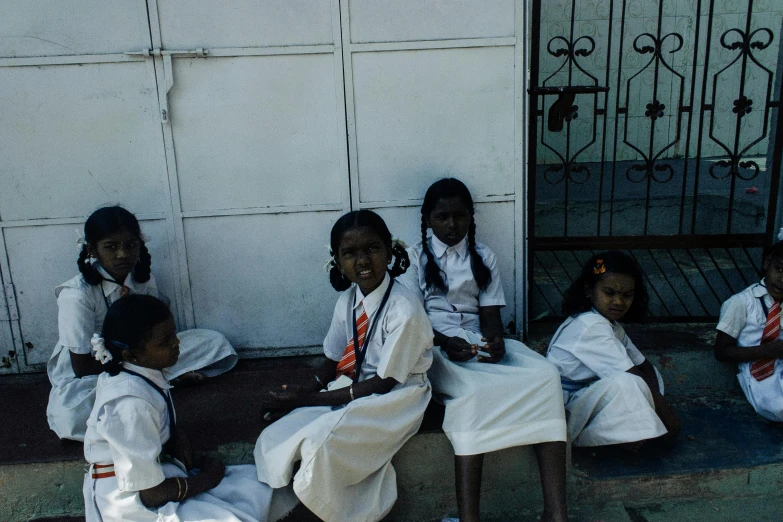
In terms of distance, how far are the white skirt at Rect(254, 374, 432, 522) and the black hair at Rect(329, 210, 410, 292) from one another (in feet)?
1.56

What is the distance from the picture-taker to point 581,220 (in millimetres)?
5000

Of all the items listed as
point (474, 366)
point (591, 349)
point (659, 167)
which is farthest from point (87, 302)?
point (659, 167)

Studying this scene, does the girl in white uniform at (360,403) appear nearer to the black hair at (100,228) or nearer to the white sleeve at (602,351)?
the white sleeve at (602,351)

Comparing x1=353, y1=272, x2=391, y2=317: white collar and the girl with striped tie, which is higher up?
x1=353, y1=272, x2=391, y2=317: white collar

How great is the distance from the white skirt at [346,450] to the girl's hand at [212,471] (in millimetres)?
139

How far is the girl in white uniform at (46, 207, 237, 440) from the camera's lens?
2.76 metres

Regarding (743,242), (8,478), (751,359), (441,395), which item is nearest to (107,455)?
(8,478)

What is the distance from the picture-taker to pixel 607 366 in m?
2.84

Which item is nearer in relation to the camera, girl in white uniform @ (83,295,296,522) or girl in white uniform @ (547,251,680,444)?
girl in white uniform @ (83,295,296,522)

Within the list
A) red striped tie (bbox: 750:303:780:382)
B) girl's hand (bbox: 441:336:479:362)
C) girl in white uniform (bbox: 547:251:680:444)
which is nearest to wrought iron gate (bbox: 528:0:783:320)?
red striped tie (bbox: 750:303:780:382)

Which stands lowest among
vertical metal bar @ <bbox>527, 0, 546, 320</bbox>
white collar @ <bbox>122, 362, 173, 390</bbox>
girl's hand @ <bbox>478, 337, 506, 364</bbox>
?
girl's hand @ <bbox>478, 337, 506, 364</bbox>

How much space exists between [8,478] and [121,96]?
1792 mm

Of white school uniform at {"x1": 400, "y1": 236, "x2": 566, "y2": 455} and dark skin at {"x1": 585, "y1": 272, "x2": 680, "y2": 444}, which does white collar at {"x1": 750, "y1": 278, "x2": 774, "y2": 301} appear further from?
white school uniform at {"x1": 400, "y1": 236, "x2": 566, "y2": 455}

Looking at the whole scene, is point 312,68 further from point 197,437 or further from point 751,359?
point 751,359
